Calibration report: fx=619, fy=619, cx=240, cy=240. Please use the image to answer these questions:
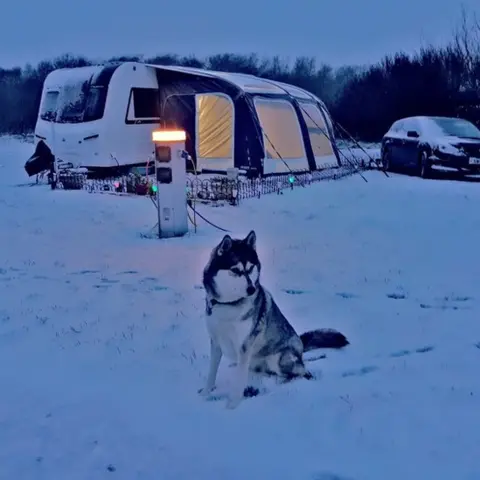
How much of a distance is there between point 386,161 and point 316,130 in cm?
253

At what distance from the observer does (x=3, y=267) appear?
25.7 feet

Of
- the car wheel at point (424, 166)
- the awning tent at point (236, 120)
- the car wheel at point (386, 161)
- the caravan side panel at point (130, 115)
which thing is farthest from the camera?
the car wheel at point (386, 161)

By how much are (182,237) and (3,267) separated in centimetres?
268

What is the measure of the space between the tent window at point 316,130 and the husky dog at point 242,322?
1407 cm

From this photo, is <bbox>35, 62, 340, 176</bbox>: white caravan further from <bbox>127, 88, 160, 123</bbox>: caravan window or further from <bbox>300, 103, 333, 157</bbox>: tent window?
<bbox>300, 103, 333, 157</bbox>: tent window

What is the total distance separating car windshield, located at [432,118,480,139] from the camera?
1736 centimetres

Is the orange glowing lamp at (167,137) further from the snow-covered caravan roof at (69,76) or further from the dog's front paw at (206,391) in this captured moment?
the snow-covered caravan roof at (69,76)

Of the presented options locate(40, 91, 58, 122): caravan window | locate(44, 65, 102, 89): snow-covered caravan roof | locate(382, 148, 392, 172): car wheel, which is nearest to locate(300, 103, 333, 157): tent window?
locate(382, 148, 392, 172): car wheel


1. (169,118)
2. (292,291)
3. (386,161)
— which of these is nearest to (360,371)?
(292,291)

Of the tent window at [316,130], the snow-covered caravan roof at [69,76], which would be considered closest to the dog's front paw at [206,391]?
the snow-covered caravan roof at [69,76]

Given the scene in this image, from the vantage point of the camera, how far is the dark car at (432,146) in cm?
1656

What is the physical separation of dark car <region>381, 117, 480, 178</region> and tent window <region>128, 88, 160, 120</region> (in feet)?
23.6

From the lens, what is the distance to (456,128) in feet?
57.9

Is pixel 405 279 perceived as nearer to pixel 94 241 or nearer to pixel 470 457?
pixel 470 457
